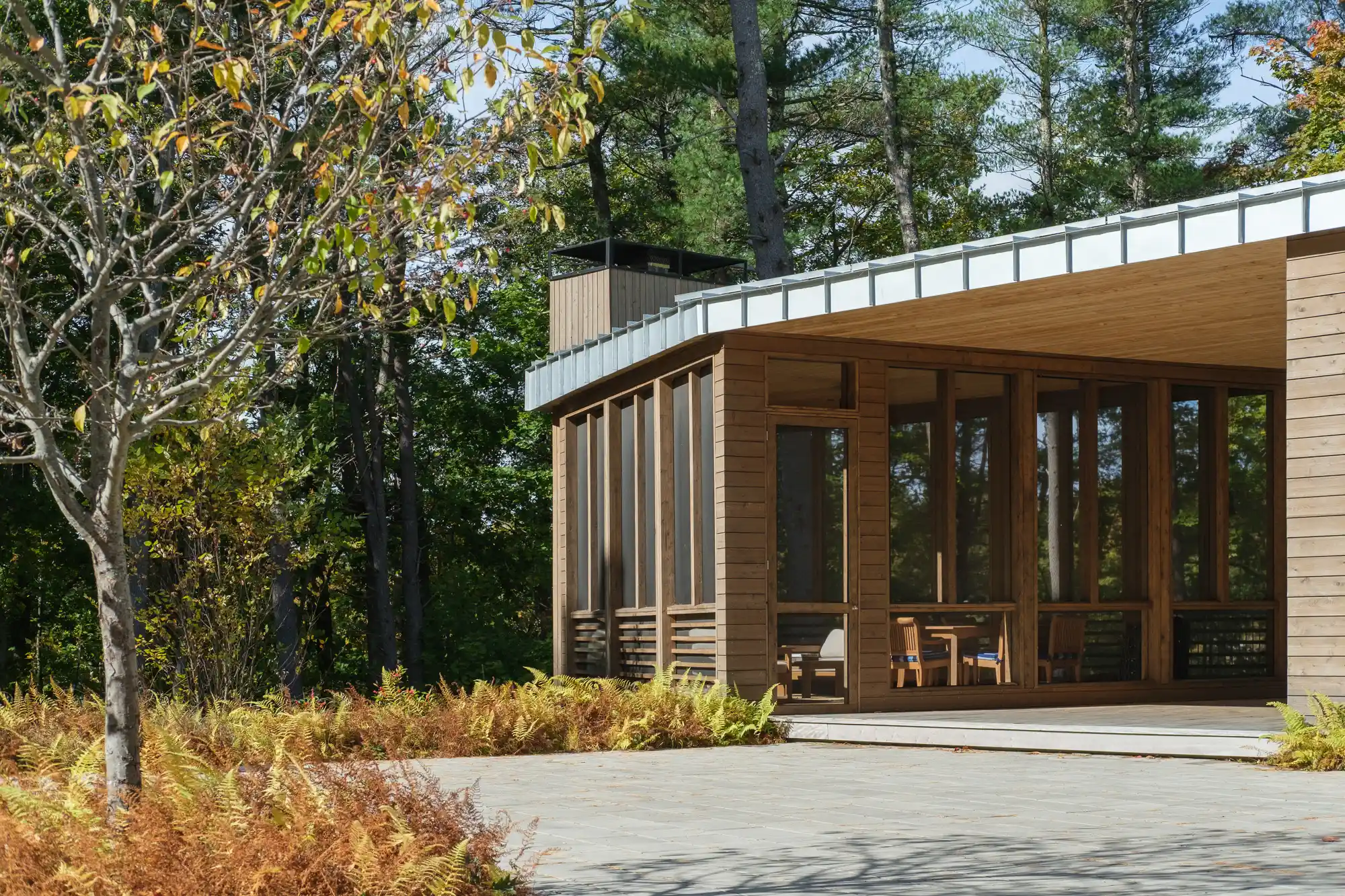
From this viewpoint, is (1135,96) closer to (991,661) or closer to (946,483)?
(946,483)

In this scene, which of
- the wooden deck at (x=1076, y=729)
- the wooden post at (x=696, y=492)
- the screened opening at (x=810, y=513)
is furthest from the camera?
the wooden post at (x=696, y=492)

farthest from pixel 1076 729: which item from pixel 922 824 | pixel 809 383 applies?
pixel 922 824

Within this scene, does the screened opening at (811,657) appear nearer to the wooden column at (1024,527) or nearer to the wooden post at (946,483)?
the wooden post at (946,483)

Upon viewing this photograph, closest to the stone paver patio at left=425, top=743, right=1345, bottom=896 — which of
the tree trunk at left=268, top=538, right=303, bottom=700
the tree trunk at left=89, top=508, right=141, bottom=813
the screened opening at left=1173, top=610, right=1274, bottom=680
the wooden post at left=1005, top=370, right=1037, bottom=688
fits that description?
the tree trunk at left=89, top=508, right=141, bottom=813

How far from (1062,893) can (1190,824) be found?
1921 millimetres

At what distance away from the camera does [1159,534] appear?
1413 cm

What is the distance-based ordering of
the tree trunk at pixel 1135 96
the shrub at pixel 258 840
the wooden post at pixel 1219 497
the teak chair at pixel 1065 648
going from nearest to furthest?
the shrub at pixel 258 840 < the teak chair at pixel 1065 648 < the wooden post at pixel 1219 497 < the tree trunk at pixel 1135 96

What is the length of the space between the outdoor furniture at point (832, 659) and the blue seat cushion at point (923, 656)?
0.51 meters

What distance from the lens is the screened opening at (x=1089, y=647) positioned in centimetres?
1366

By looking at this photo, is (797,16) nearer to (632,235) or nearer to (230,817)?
(632,235)

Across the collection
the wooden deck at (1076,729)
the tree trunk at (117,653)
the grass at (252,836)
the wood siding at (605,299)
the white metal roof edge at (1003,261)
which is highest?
the wood siding at (605,299)

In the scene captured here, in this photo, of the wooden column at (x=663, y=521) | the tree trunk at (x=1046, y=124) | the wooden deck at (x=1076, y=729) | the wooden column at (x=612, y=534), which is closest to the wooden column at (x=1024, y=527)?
the wooden deck at (x=1076, y=729)

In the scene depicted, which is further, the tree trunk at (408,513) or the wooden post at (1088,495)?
the tree trunk at (408,513)

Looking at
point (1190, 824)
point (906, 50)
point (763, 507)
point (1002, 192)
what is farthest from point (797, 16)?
point (1190, 824)
